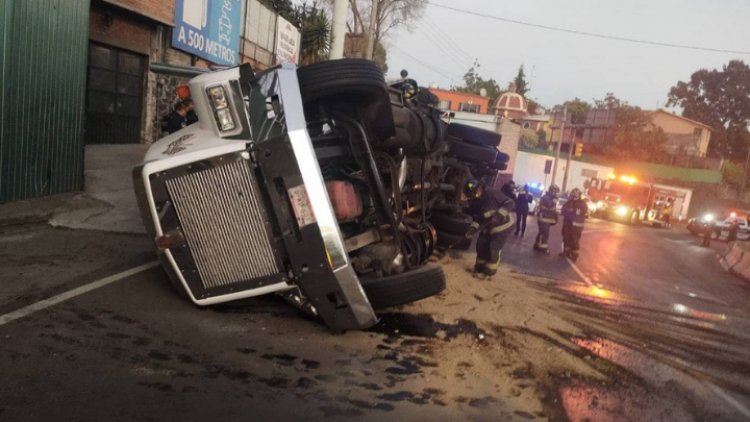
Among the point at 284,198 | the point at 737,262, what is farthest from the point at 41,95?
the point at 737,262

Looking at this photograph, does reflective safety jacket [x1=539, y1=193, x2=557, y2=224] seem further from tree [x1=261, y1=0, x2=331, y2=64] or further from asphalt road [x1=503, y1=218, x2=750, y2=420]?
tree [x1=261, y1=0, x2=331, y2=64]

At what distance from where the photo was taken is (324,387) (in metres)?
3.49

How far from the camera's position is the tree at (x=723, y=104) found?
64.4 meters

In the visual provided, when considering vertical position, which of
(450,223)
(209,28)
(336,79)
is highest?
(209,28)

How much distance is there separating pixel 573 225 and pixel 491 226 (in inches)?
192

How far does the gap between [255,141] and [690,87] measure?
7787cm

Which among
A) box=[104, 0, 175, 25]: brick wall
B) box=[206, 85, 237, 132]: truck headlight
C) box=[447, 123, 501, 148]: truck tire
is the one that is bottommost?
box=[206, 85, 237, 132]: truck headlight

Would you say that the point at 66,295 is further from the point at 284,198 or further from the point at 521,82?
the point at 521,82

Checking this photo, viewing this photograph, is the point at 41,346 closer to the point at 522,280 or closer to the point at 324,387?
the point at 324,387

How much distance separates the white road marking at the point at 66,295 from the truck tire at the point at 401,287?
7.46 ft

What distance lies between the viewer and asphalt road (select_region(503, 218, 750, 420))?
16.0 feet

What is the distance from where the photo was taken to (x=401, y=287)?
4.21 metres

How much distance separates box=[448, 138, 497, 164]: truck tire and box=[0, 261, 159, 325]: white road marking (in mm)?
4578

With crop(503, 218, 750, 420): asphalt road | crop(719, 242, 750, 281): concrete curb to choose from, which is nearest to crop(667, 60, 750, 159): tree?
crop(719, 242, 750, 281): concrete curb
